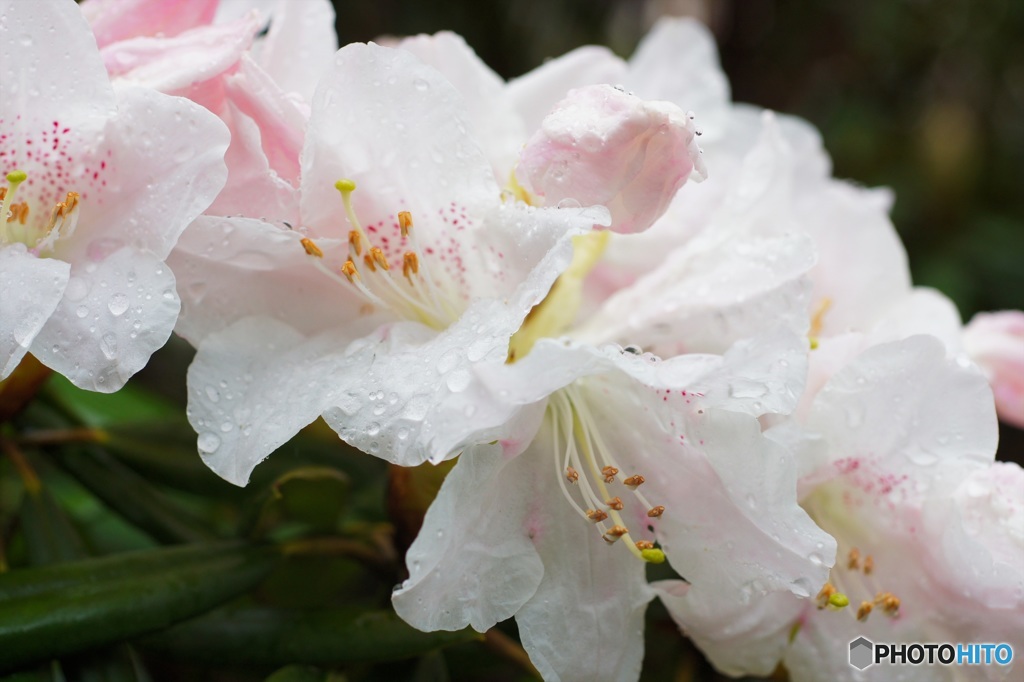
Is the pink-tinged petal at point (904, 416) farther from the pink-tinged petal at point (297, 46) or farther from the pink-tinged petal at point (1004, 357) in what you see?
the pink-tinged petal at point (297, 46)

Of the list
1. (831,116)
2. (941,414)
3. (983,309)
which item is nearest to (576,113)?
(941,414)

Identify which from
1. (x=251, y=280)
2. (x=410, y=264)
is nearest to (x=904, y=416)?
(x=410, y=264)

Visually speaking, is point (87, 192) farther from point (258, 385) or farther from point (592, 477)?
point (592, 477)

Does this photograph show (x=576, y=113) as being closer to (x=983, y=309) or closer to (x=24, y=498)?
(x=24, y=498)

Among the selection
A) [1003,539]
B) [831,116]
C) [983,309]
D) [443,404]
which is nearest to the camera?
[443,404]

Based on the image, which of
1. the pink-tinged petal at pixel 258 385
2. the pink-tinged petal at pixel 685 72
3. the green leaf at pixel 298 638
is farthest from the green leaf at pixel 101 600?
the pink-tinged petal at pixel 685 72
